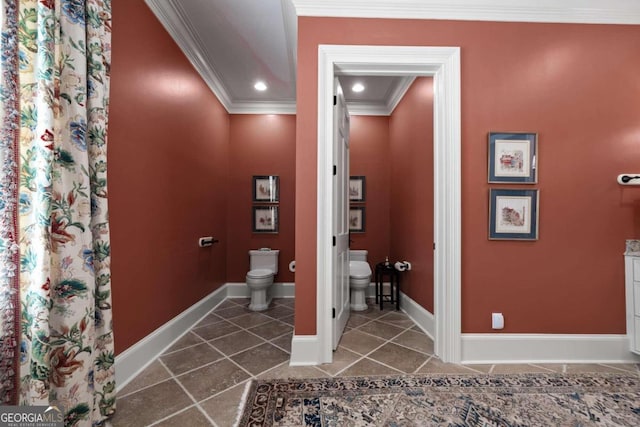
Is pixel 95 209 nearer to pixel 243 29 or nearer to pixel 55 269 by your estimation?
pixel 55 269

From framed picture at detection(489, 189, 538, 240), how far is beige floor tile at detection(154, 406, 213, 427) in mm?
2264

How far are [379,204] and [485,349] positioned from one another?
89.4 inches

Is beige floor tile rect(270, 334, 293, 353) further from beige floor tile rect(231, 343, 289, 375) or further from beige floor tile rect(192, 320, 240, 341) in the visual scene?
beige floor tile rect(192, 320, 240, 341)

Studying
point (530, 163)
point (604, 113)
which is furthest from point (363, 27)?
point (604, 113)

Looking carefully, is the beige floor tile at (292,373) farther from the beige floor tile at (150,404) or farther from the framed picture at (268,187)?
the framed picture at (268,187)

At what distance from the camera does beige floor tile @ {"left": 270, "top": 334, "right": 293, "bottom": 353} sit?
7.34 ft

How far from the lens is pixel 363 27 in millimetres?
2043

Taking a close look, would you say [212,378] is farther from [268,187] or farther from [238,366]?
[268,187]

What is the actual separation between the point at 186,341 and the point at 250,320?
2.25 feet

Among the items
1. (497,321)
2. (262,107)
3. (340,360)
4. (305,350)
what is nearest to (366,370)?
(340,360)

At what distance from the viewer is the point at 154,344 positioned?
2.07 meters

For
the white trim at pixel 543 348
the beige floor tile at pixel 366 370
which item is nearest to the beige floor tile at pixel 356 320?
the beige floor tile at pixel 366 370

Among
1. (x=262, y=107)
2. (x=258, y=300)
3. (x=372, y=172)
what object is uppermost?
(x=262, y=107)

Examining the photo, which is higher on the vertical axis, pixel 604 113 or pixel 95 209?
pixel 604 113
